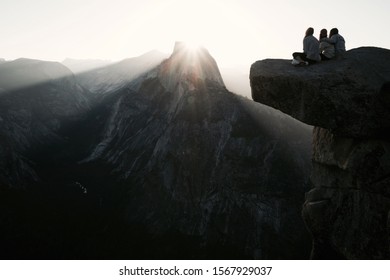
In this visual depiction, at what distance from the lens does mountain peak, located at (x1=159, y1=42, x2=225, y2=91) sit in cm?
8862

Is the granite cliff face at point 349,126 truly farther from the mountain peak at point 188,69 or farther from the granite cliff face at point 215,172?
the mountain peak at point 188,69

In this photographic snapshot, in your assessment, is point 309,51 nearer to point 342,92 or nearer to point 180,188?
point 342,92

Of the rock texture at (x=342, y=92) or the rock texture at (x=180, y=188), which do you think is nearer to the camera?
the rock texture at (x=342, y=92)

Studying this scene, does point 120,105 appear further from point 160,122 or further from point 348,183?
point 348,183

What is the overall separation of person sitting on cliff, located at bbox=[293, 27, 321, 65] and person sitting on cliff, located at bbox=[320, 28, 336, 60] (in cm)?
54

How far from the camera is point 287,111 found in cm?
1733

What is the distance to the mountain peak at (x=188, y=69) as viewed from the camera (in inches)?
3489

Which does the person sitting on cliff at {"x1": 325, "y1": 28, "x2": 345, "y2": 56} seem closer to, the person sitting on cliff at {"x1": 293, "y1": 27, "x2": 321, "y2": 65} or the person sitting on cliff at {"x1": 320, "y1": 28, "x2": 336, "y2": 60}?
the person sitting on cliff at {"x1": 320, "y1": 28, "x2": 336, "y2": 60}

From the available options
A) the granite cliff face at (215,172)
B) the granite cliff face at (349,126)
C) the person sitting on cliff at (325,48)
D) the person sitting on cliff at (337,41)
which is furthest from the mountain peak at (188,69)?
the granite cliff face at (349,126)

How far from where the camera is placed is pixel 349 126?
15.5 meters

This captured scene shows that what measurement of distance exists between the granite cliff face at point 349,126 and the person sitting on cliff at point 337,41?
2.06ft

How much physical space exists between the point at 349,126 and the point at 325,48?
17.4ft

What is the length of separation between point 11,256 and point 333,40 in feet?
262

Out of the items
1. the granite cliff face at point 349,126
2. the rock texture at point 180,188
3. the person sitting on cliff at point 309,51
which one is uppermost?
the person sitting on cliff at point 309,51
